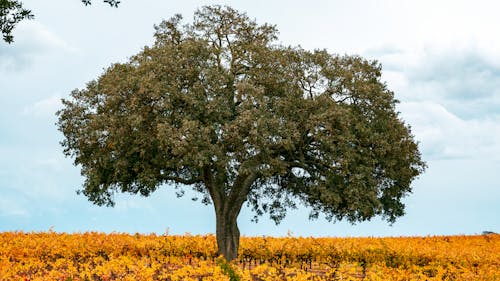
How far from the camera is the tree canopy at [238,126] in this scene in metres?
20.3

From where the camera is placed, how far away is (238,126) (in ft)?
64.7

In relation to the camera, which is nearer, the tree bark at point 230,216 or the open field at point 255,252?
the open field at point 255,252

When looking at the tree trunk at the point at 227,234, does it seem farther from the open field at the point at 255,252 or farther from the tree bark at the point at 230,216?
the open field at the point at 255,252

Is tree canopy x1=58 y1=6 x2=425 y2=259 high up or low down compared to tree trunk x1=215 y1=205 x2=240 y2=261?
up

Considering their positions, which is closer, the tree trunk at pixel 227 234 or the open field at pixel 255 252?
the open field at pixel 255 252

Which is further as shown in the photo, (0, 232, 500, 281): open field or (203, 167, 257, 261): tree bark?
(203, 167, 257, 261): tree bark

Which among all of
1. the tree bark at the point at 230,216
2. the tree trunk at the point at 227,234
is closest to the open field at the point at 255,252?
the tree trunk at the point at 227,234

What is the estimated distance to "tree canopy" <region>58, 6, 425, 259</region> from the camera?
20.3m

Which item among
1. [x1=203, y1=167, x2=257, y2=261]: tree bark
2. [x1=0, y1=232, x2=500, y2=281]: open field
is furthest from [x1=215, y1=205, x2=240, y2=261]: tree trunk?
[x1=0, y1=232, x2=500, y2=281]: open field

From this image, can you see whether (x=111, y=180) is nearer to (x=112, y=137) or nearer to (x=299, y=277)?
(x=112, y=137)

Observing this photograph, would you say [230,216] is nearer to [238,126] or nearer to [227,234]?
[227,234]

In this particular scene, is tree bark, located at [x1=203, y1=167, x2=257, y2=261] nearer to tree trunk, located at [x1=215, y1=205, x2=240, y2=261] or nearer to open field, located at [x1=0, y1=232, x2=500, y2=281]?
tree trunk, located at [x1=215, y1=205, x2=240, y2=261]

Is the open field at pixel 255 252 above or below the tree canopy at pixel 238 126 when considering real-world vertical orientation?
below

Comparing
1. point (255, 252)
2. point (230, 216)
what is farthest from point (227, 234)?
point (255, 252)
